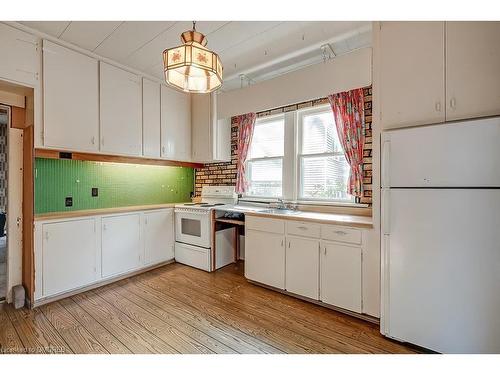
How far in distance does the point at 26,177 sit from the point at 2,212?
106 inches

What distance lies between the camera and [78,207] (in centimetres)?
314

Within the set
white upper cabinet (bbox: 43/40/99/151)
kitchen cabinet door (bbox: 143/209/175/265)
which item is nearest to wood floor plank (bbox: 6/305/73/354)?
kitchen cabinet door (bbox: 143/209/175/265)

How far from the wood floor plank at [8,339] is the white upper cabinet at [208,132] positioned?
110 inches

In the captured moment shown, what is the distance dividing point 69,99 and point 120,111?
55cm

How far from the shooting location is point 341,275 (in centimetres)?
230

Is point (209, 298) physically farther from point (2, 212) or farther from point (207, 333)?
point (2, 212)

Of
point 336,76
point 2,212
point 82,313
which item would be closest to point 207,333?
point 82,313

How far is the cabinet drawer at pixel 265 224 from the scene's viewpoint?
2719 mm

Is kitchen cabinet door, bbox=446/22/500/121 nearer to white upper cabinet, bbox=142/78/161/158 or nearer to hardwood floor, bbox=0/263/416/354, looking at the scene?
hardwood floor, bbox=0/263/416/354

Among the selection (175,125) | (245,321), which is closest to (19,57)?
(175,125)

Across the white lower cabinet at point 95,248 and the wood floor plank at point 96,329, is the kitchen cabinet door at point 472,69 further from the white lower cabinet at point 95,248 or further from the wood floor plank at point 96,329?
the white lower cabinet at point 95,248

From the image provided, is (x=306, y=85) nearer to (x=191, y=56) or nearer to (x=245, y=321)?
(x=191, y=56)

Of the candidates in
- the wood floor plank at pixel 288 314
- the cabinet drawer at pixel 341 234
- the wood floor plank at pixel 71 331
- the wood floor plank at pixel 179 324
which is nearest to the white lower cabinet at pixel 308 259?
the cabinet drawer at pixel 341 234

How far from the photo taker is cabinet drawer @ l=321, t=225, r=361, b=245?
7.27 feet
